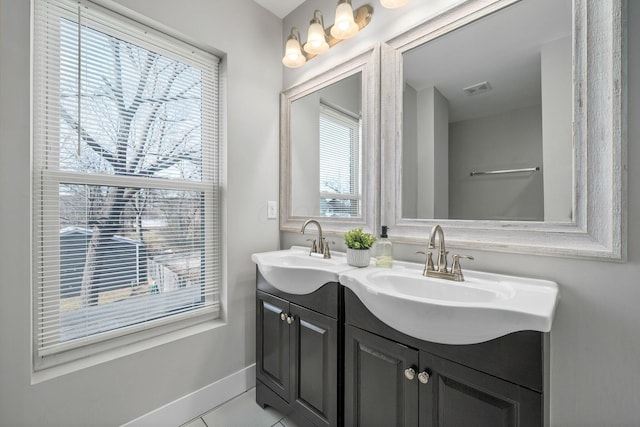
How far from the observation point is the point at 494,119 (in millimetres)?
1120

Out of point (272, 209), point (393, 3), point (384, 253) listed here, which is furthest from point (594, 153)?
point (272, 209)

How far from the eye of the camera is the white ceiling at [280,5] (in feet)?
5.91

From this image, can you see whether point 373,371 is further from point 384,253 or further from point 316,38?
point 316,38

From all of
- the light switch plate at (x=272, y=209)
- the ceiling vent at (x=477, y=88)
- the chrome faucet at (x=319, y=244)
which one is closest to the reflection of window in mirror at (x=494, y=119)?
the ceiling vent at (x=477, y=88)

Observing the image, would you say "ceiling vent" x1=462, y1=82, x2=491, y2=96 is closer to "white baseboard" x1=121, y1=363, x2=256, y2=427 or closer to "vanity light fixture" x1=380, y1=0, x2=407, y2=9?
"vanity light fixture" x1=380, y1=0, x2=407, y2=9

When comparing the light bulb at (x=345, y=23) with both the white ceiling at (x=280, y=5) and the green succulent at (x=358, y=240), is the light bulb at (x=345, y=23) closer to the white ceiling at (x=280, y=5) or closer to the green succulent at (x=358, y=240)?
the white ceiling at (x=280, y=5)

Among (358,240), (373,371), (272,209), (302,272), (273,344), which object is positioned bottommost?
(273,344)

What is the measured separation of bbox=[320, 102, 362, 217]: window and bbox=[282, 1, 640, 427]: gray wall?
2.83ft

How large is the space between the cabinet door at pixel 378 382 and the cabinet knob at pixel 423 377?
0.03 metres

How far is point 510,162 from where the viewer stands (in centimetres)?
107

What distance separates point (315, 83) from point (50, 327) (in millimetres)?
1814

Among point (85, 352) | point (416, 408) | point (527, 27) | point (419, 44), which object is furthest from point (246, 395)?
point (527, 27)

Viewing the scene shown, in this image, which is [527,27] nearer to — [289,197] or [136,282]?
[289,197]

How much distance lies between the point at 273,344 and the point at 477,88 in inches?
61.2
